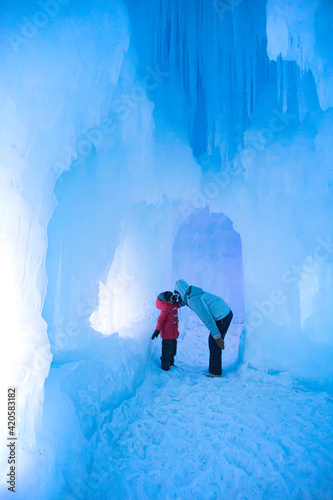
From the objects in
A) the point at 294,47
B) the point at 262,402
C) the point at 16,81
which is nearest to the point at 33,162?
the point at 16,81

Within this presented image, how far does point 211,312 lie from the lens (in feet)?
12.3

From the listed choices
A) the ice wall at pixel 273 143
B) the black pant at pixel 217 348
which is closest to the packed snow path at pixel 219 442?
the black pant at pixel 217 348

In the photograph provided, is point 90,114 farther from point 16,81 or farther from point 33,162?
point 33,162

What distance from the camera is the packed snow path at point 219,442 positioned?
200 cm

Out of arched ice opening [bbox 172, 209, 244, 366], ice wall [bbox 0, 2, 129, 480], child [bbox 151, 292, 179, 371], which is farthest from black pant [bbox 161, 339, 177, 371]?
arched ice opening [bbox 172, 209, 244, 366]

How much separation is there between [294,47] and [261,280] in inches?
132

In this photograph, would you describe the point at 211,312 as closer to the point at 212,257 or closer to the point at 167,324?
the point at 167,324

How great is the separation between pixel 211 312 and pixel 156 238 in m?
2.31

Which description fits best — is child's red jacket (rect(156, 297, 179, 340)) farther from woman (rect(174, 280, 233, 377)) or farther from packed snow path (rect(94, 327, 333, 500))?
packed snow path (rect(94, 327, 333, 500))

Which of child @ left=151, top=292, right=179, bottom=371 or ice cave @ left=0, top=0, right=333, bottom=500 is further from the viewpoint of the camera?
child @ left=151, top=292, right=179, bottom=371

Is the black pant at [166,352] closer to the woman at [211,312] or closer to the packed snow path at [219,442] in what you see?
the packed snow path at [219,442]

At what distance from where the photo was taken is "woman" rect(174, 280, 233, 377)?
11.8ft

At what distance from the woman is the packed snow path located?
11.6 inches

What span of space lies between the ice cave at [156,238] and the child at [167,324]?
24 centimetres
